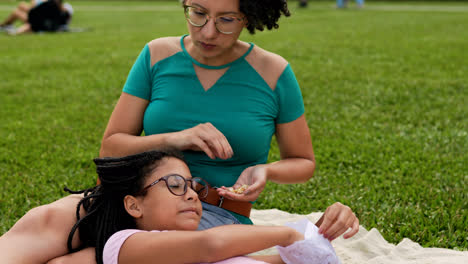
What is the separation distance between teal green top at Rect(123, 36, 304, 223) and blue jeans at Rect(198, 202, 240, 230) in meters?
0.14

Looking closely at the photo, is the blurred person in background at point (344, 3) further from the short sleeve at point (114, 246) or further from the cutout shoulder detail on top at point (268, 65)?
the short sleeve at point (114, 246)

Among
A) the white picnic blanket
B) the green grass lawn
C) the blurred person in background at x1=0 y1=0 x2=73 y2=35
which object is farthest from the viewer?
the blurred person in background at x1=0 y1=0 x2=73 y2=35

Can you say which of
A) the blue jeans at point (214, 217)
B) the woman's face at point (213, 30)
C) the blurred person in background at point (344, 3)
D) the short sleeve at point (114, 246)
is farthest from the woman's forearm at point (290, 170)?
the blurred person in background at point (344, 3)

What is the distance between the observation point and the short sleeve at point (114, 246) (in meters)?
2.05

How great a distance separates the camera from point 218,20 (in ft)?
7.79

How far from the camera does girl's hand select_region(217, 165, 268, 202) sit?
7.18 feet

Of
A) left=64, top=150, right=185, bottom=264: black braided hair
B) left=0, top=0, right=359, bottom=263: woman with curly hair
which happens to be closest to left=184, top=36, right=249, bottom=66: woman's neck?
left=0, top=0, right=359, bottom=263: woman with curly hair

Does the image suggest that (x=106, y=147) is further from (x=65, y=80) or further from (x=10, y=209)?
(x=65, y=80)

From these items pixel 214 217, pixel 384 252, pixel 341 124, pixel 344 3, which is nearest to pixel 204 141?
pixel 214 217

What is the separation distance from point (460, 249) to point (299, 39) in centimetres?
893

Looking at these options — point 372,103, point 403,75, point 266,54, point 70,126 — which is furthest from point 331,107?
point 266,54

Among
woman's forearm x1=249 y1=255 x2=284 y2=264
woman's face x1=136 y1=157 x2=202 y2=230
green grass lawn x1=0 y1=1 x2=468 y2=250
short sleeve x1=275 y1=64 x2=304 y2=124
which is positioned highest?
short sleeve x1=275 y1=64 x2=304 y2=124

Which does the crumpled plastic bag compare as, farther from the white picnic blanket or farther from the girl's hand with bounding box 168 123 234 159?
the white picnic blanket

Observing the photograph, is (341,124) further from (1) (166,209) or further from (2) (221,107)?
(1) (166,209)
